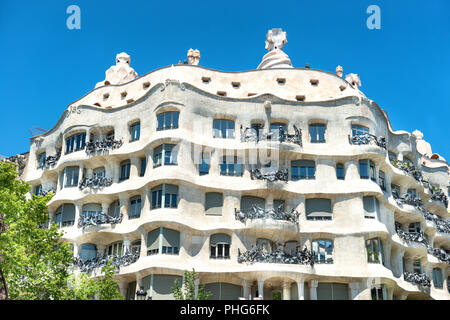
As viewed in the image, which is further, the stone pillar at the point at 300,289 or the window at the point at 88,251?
the window at the point at 88,251

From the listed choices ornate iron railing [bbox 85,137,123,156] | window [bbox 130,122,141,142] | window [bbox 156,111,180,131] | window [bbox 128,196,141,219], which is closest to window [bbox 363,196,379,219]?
window [bbox 156,111,180,131]

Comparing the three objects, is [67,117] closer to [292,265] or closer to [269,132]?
[269,132]

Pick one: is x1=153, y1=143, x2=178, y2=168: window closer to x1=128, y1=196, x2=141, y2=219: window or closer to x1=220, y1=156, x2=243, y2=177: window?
x1=128, y1=196, x2=141, y2=219: window

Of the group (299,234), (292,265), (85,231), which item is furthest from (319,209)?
(85,231)

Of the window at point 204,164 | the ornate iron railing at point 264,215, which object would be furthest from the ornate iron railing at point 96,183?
the ornate iron railing at point 264,215

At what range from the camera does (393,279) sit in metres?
43.6

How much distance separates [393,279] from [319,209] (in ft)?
22.5

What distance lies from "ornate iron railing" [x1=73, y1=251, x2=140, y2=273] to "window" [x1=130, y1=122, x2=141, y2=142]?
8.87 meters

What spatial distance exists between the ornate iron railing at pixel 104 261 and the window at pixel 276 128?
1276 centimetres

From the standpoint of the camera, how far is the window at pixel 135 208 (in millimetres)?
45125

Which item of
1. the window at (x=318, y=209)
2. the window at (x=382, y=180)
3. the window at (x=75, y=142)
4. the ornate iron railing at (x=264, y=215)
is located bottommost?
the ornate iron railing at (x=264, y=215)

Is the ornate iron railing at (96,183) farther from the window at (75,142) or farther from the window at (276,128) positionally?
the window at (276,128)

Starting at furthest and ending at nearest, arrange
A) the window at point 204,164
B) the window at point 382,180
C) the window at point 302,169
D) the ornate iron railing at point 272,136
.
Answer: the window at point 382,180 → the window at point 302,169 → the ornate iron railing at point 272,136 → the window at point 204,164

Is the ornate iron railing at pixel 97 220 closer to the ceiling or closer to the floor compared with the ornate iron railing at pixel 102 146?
closer to the floor
